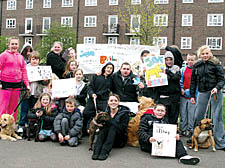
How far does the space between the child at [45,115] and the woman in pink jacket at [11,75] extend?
2.34ft

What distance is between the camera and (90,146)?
19.4 feet

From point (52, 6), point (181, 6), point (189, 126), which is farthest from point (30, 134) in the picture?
point (52, 6)

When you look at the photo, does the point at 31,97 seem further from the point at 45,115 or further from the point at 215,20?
the point at 215,20

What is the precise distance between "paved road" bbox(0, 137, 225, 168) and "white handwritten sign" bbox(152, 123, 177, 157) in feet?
0.45

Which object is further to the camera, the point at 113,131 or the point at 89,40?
the point at 89,40

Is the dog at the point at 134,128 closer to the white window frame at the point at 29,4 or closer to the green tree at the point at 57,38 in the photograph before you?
the green tree at the point at 57,38

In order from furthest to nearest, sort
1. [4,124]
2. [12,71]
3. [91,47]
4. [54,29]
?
[54,29] → [91,47] → [12,71] → [4,124]

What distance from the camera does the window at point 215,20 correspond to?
3562 centimetres

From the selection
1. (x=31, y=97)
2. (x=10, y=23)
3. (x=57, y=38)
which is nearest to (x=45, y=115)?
(x=31, y=97)

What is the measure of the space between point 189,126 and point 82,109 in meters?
3.01

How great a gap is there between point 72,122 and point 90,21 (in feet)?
119

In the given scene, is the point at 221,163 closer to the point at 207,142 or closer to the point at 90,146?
the point at 207,142

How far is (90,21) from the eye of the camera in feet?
Result: 135

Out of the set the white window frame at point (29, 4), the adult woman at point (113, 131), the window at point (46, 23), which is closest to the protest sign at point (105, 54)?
the adult woman at point (113, 131)
